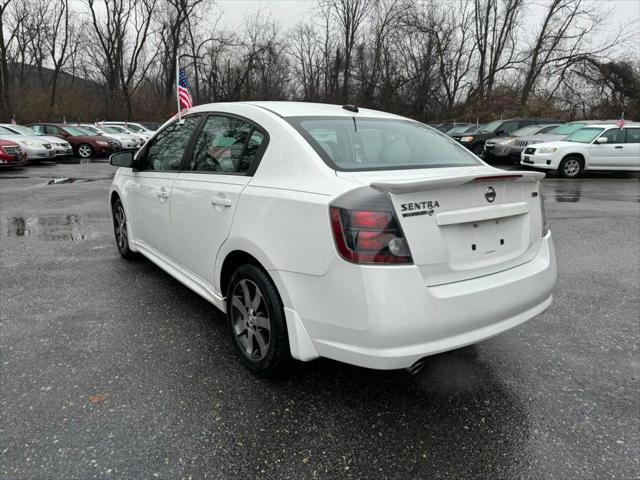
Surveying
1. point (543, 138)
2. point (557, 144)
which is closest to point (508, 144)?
point (543, 138)

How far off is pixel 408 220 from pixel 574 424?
4.60 ft

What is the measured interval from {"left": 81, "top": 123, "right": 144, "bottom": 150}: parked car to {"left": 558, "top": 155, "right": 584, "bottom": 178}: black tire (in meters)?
19.1

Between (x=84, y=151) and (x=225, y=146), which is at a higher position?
(x=84, y=151)

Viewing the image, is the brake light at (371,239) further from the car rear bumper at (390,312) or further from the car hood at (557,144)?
the car hood at (557,144)

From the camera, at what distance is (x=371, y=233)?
2.06 m

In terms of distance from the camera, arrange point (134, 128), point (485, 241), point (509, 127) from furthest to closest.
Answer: point (134, 128)
point (509, 127)
point (485, 241)

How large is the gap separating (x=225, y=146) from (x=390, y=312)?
5.66 feet

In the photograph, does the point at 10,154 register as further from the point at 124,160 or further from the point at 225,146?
the point at 225,146

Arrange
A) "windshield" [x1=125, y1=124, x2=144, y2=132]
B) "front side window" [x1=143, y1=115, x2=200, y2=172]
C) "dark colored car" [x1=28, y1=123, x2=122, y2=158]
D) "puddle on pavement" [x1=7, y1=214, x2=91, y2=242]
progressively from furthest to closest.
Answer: "windshield" [x1=125, y1=124, x2=144, y2=132], "dark colored car" [x1=28, y1=123, x2=122, y2=158], "puddle on pavement" [x1=7, y1=214, x2=91, y2=242], "front side window" [x1=143, y1=115, x2=200, y2=172]

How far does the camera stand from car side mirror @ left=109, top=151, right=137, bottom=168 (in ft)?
14.0

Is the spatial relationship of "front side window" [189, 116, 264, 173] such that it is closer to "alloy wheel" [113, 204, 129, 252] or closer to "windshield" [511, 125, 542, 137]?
"alloy wheel" [113, 204, 129, 252]

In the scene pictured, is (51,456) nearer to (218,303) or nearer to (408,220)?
(218,303)

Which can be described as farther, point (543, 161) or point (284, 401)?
point (543, 161)

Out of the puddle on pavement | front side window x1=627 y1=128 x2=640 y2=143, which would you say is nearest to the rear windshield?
the puddle on pavement
